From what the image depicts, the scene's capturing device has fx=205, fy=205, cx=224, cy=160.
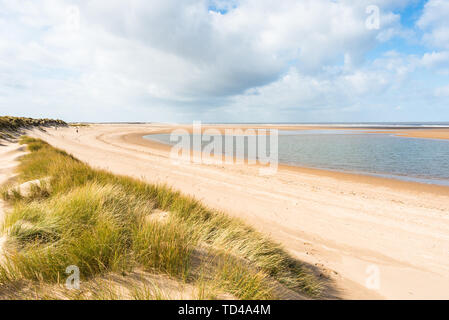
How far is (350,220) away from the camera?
22.7 feet

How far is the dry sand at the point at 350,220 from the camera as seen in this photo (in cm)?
428

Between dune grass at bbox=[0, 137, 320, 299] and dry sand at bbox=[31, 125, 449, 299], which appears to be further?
dry sand at bbox=[31, 125, 449, 299]

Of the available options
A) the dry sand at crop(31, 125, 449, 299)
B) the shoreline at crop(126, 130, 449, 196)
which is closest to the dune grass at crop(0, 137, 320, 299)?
the dry sand at crop(31, 125, 449, 299)

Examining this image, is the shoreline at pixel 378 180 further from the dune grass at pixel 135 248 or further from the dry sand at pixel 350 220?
the dune grass at pixel 135 248

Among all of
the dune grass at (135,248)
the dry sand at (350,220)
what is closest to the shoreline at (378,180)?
the dry sand at (350,220)

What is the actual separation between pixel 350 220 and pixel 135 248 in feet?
22.7

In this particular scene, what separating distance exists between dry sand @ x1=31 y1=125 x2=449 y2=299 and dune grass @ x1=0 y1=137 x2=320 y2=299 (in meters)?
1.47

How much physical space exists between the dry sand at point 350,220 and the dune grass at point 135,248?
57.7 inches

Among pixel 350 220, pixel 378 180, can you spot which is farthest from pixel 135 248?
→ pixel 378 180

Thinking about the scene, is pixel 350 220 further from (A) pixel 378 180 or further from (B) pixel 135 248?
(A) pixel 378 180

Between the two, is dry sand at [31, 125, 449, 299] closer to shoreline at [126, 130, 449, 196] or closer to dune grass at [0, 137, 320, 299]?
shoreline at [126, 130, 449, 196]

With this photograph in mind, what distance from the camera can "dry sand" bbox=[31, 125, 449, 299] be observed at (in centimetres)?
428
